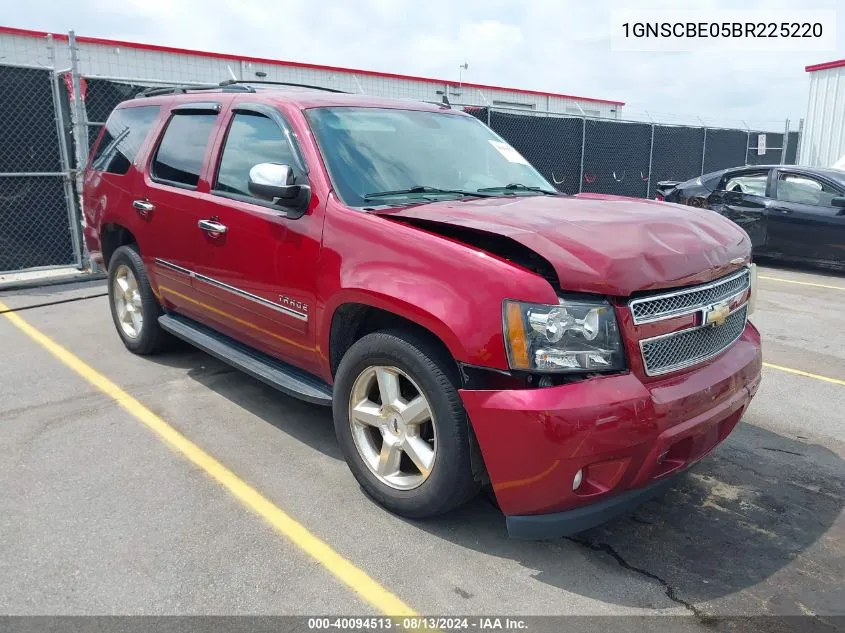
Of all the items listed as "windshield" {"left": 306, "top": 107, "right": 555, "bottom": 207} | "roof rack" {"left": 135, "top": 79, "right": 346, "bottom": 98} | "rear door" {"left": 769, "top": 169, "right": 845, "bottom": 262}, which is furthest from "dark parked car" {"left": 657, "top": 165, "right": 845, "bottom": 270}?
"roof rack" {"left": 135, "top": 79, "right": 346, "bottom": 98}

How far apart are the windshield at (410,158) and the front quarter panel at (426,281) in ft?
0.91

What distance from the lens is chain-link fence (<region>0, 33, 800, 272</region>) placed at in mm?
8562

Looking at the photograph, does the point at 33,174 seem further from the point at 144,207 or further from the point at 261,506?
the point at 261,506

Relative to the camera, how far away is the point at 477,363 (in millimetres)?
2650

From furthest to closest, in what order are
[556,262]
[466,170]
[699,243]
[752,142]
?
[752,142], [466,170], [699,243], [556,262]

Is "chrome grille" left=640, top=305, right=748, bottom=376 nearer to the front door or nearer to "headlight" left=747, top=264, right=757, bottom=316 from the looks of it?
"headlight" left=747, top=264, right=757, bottom=316

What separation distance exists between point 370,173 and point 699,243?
1637 mm

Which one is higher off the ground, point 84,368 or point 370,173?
point 370,173

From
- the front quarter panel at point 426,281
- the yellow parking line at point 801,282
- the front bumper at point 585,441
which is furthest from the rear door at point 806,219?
the front quarter panel at point 426,281

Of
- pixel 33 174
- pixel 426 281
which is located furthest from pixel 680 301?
pixel 33 174

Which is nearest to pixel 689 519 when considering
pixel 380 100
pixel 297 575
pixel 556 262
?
pixel 556 262

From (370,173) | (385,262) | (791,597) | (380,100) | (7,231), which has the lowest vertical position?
(791,597)

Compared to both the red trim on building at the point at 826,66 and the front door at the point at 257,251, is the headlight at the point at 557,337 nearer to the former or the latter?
the front door at the point at 257,251

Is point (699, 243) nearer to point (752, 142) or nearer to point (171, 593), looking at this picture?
point (171, 593)
